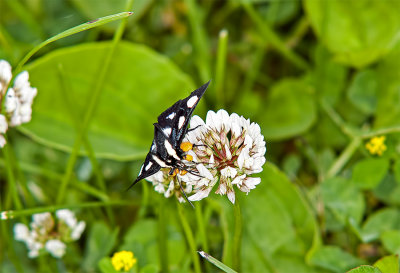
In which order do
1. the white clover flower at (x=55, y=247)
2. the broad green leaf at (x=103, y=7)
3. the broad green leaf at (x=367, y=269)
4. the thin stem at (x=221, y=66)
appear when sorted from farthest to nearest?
1. the broad green leaf at (x=103, y=7)
2. the thin stem at (x=221, y=66)
3. the white clover flower at (x=55, y=247)
4. the broad green leaf at (x=367, y=269)

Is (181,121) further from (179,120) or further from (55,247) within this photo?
(55,247)

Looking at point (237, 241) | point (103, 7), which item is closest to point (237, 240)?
point (237, 241)

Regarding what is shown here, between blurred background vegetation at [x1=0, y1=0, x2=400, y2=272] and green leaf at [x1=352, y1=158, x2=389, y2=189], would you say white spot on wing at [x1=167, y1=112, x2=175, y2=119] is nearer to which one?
blurred background vegetation at [x1=0, y1=0, x2=400, y2=272]

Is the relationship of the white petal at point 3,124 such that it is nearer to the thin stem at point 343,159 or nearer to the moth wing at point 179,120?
the moth wing at point 179,120

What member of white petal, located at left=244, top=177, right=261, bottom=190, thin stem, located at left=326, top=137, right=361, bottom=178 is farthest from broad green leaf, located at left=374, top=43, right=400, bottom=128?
white petal, located at left=244, top=177, right=261, bottom=190

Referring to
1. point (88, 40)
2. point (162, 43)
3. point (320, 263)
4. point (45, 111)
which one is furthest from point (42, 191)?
point (320, 263)

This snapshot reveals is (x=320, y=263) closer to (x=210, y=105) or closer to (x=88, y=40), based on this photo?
(x=210, y=105)

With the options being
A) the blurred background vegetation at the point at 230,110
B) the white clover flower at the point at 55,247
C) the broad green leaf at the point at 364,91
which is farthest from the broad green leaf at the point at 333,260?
the white clover flower at the point at 55,247
